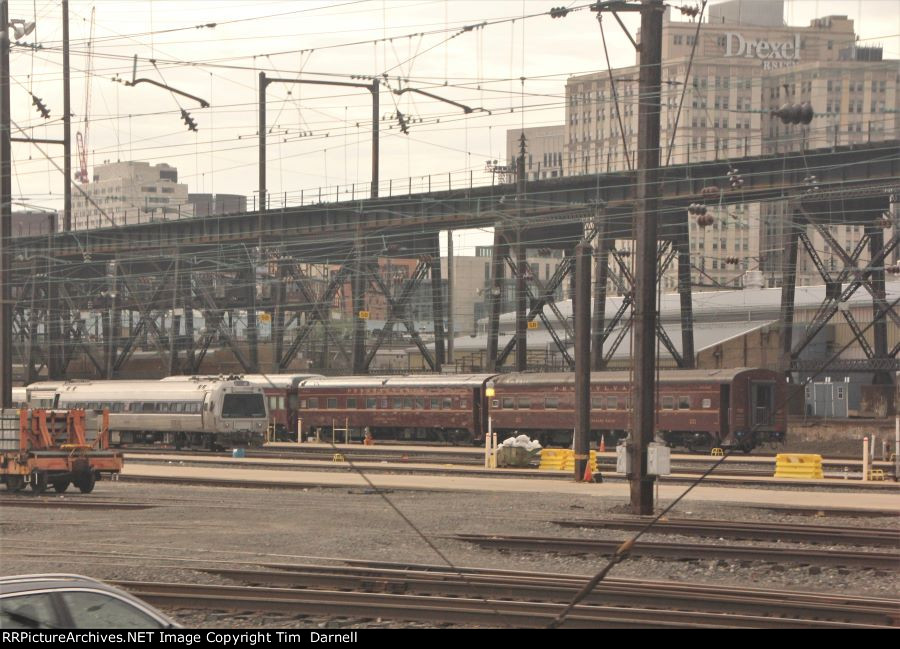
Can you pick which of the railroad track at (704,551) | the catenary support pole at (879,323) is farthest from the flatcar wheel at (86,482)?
the catenary support pole at (879,323)

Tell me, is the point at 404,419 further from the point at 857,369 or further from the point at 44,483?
the point at 44,483

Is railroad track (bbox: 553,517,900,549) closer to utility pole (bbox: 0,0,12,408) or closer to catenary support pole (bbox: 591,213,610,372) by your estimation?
utility pole (bbox: 0,0,12,408)

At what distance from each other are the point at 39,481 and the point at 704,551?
59.4 feet

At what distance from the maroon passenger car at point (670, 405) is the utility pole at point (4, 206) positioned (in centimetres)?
2472

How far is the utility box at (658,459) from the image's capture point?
2398cm

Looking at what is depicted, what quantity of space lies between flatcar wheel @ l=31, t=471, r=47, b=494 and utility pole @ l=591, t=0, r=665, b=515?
47.9ft

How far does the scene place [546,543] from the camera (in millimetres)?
19328

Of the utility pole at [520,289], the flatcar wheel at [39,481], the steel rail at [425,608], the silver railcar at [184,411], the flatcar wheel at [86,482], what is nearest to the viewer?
the steel rail at [425,608]

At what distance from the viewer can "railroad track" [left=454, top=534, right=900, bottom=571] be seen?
17.7 m

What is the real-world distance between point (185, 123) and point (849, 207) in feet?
124

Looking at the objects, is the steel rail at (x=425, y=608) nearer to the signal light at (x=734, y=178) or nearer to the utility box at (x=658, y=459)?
the utility box at (x=658, y=459)

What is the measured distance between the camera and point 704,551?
18484 millimetres

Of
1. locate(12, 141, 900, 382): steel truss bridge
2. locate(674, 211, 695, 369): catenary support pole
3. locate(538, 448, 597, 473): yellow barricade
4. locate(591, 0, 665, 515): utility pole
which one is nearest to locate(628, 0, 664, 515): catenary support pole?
locate(591, 0, 665, 515): utility pole

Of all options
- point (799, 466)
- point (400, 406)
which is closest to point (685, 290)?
point (400, 406)
